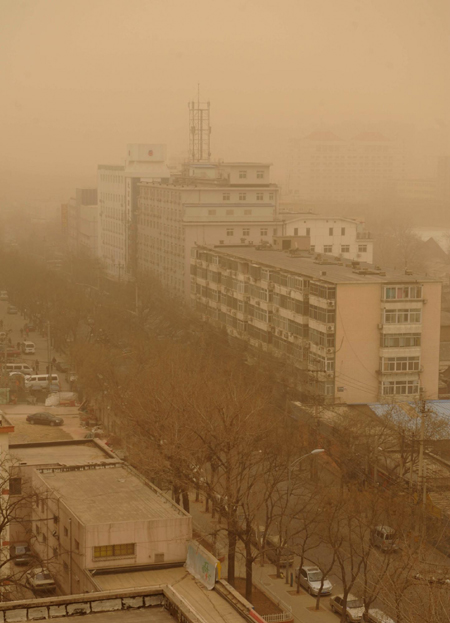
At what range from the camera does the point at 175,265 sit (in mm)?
20031

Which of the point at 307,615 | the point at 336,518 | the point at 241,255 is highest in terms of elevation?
the point at 241,255

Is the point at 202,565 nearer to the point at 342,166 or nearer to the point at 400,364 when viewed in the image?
the point at 400,364

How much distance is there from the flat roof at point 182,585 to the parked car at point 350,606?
1091 millimetres

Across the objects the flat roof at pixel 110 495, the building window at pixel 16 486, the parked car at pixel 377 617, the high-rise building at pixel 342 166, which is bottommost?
the parked car at pixel 377 617

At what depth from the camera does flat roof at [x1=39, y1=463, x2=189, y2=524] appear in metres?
6.25

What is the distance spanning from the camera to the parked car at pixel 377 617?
5931mm

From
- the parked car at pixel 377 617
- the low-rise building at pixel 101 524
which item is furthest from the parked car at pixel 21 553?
the parked car at pixel 377 617

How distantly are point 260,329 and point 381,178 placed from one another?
163 feet

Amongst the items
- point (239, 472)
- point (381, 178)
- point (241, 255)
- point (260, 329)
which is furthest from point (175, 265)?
point (381, 178)

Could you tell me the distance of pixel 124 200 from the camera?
81.6 ft

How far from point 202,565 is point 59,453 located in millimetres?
2772

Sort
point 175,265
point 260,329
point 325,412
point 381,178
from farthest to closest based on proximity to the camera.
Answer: point 381,178 < point 175,265 < point 260,329 < point 325,412

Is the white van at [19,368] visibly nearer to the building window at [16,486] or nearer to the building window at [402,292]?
the building window at [402,292]

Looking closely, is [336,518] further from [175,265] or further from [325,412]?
[175,265]
